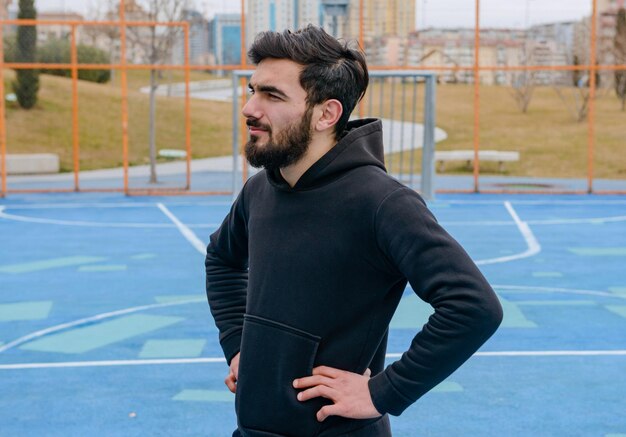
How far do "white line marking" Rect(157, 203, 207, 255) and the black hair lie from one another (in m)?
10.3

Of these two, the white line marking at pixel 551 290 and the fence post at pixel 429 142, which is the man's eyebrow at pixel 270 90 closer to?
the white line marking at pixel 551 290

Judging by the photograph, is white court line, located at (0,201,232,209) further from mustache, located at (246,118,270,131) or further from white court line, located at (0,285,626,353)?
mustache, located at (246,118,270,131)

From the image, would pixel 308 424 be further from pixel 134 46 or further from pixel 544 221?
pixel 134 46

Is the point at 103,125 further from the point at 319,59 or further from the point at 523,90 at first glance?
the point at 319,59

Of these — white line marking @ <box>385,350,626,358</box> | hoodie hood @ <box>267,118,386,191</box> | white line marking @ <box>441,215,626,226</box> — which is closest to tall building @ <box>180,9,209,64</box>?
white line marking @ <box>441,215,626,226</box>

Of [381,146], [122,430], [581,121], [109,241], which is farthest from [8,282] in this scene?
[581,121]

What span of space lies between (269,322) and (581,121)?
3639cm

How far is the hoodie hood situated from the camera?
279 centimetres

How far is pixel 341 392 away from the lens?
2715 mm

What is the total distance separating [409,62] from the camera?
21531 millimetres

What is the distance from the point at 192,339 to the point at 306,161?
5.68 metres

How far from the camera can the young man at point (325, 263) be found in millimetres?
2645

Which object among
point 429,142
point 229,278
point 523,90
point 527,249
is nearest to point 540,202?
point 429,142

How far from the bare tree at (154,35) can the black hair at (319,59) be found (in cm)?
1895
